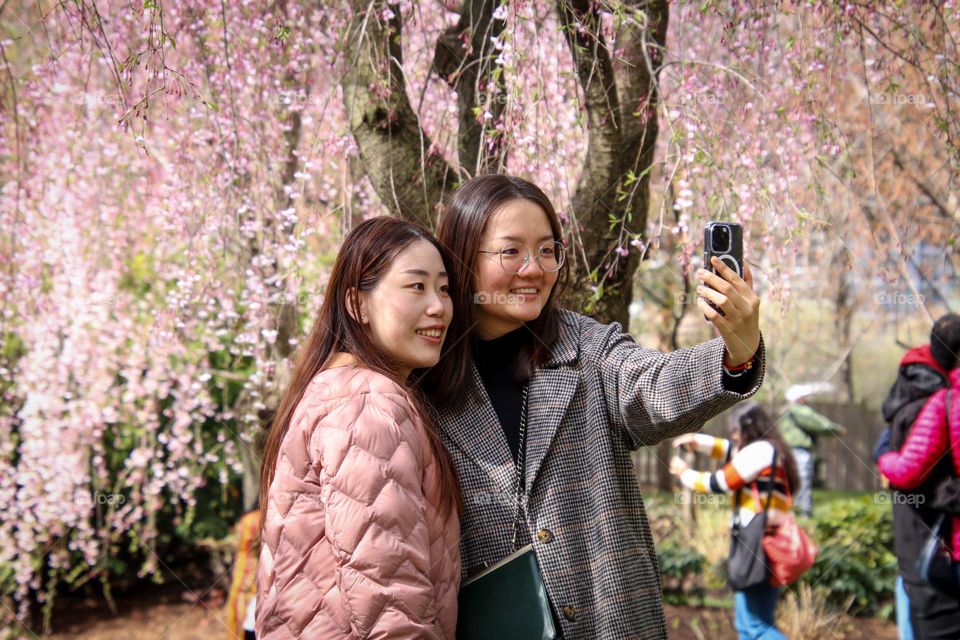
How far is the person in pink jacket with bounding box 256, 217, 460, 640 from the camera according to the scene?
48.8 inches

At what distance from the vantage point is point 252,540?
298 centimetres

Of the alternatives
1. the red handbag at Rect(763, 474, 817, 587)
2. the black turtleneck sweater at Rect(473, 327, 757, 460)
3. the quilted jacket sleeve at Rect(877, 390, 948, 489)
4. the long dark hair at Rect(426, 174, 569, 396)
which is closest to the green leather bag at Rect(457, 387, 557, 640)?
the black turtleneck sweater at Rect(473, 327, 757, 460)

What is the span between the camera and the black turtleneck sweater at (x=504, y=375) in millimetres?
1630

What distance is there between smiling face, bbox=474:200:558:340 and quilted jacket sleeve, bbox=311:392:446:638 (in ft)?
1.26

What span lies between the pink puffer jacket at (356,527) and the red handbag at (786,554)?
101 inches

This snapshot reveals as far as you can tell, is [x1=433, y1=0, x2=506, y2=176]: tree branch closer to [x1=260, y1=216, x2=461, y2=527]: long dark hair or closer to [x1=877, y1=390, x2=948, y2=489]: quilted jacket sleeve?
[x1=260, y1=216, x2=461, y2=527]: long dark hair

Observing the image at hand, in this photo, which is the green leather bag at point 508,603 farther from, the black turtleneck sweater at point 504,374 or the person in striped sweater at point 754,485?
the person in striped sweater at point 754,485

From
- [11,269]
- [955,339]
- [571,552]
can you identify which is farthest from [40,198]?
[955,339]

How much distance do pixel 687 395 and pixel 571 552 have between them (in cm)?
36

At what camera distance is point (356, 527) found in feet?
4.07

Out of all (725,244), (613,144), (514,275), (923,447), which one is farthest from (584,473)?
(923,447)

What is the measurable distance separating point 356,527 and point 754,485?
280 centimetres

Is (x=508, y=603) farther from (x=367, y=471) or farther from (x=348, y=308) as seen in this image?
(x=348, y=308)

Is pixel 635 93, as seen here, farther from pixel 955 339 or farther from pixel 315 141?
pixel 955 339
